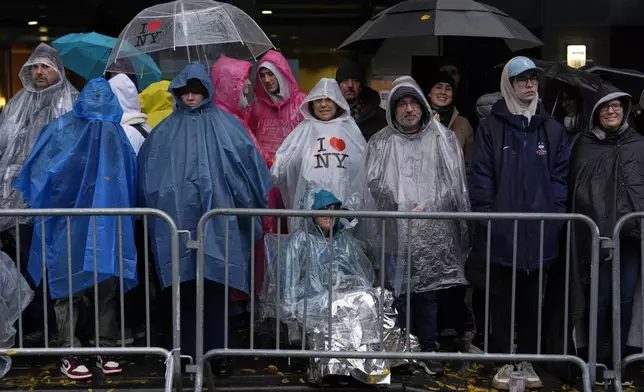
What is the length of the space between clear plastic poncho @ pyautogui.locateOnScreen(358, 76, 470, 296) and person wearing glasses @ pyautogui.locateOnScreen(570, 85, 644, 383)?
0.83m

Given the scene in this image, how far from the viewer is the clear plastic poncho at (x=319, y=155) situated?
8.14 m

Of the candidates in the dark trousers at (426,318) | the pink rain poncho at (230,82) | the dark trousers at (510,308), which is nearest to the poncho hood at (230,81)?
the pink rain poncho at (230,82)

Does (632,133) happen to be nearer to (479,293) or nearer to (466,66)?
(479,293)

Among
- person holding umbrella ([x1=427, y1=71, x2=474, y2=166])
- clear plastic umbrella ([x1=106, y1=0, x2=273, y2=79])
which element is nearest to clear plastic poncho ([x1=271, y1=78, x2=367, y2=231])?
person holding umbrella ([x1=427, y1=71, x2=474, y2=166])

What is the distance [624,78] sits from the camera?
9625 mm

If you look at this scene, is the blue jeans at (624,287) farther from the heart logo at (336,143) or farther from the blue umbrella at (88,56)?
the blue umbrella at (88,56)

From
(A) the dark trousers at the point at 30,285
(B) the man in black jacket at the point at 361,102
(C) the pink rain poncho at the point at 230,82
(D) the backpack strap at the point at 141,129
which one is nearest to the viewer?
(A) the dark trousers at the point at 30,285

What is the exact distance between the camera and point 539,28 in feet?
37.4

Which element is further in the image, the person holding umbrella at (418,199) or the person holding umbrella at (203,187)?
the person holding umbrella at (418,199)

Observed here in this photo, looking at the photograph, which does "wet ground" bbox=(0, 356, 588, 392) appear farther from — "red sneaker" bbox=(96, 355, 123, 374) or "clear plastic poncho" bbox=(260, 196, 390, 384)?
"clear plastic poncho" bbox=(260, 196, 390, 384)

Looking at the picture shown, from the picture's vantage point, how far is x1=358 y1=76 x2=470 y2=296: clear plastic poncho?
25.0ft

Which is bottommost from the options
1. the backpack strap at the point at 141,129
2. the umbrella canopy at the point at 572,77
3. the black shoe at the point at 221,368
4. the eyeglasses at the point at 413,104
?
the black shoe at the point at 221,368

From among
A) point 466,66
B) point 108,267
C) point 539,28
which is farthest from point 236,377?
point 539,28

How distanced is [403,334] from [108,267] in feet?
6.70
